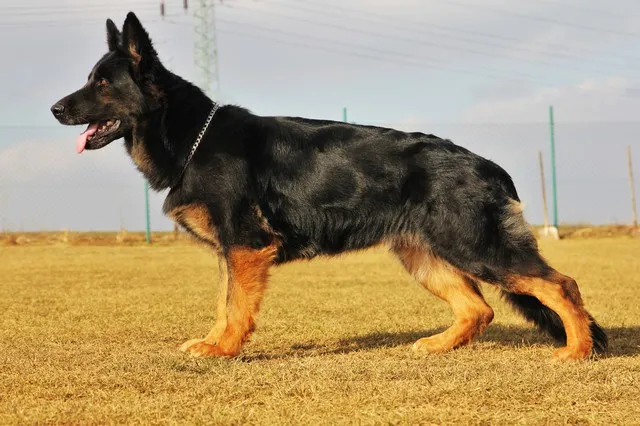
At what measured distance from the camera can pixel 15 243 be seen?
716 inches

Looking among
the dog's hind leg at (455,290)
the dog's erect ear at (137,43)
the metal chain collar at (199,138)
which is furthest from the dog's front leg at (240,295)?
the dog's erect ear at (137,43)

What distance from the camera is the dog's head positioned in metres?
5.18

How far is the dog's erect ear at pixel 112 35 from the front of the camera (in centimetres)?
532

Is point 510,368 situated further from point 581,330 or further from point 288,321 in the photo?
point 288,321

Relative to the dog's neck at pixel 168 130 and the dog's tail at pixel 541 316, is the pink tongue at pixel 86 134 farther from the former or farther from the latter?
the dog's tail at pixel 541 316

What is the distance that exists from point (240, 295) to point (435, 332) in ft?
7.57

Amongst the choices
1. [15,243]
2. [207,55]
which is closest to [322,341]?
[15,243]

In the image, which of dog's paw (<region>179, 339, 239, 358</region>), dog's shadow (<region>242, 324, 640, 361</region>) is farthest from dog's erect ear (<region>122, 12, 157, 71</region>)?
dog's shadow (<region>242, 324, 640, 361</region>)

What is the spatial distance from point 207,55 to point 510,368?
863 inches

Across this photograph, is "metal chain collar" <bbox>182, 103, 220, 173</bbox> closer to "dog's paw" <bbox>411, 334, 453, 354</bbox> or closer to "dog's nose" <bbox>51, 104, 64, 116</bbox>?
"dog's nose" <bbox>51, 104, 64, 116</bbox>

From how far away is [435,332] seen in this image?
21.8 feet

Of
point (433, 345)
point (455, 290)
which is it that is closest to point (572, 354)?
point (433, 345)

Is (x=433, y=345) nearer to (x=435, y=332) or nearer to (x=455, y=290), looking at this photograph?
(x=455, y=290)

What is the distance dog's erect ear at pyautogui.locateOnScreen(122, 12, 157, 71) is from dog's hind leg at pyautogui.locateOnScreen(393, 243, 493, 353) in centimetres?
221
